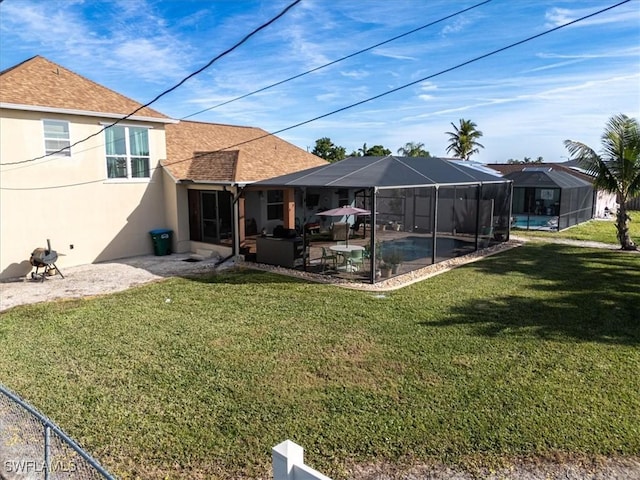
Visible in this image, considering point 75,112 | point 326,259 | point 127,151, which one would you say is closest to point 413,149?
point 326,259

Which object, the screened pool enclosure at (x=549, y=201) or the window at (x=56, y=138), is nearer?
the window at (x=56, y=138)

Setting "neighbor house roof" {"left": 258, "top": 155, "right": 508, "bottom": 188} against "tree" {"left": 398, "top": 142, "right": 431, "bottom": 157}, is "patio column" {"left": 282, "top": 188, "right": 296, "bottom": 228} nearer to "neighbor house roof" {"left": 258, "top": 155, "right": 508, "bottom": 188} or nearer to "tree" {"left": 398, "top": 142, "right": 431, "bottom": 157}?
"neighbor house roof" {"left": 258, "top": 155, "right": 508, "bottom": 188}

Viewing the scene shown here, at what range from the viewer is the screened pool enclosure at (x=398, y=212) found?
13156 mm

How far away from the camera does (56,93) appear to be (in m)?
14.6

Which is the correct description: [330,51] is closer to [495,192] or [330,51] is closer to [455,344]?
[455,344]

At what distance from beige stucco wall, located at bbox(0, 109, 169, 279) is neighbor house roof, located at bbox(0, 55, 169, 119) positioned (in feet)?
1.11

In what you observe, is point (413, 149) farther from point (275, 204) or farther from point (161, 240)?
point (161, 240)

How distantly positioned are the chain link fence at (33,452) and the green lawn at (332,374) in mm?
250

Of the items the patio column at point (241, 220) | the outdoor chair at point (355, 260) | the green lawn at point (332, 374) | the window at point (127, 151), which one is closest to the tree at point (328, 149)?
the window at point (127, 151)

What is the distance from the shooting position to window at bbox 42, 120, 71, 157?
14.0 meters

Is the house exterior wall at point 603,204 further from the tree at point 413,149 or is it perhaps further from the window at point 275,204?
the window at point 275,204

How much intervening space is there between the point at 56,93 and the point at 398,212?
14178 millimetres

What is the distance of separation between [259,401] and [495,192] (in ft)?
53.3

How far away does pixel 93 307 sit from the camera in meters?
10.3
